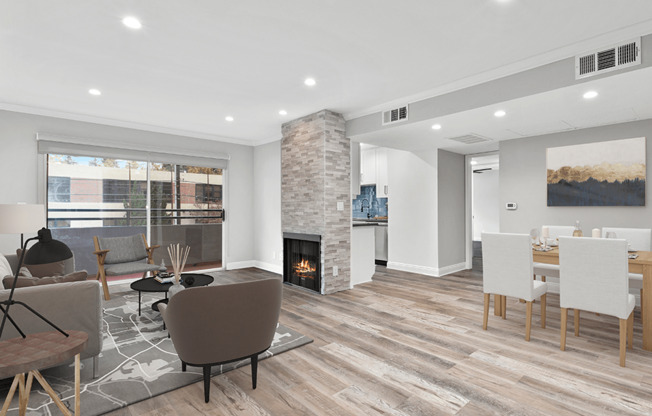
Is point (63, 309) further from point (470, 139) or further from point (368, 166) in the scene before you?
point (368, 166)

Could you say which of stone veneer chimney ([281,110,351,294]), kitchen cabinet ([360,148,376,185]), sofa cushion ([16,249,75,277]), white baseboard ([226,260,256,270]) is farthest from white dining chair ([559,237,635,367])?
white baseboard ([226,260,256,270])

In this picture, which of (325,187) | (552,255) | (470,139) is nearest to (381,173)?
(470,139)

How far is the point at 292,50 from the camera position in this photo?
300cm

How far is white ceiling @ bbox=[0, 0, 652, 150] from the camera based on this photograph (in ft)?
7.93

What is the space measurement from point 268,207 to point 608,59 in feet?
17.1

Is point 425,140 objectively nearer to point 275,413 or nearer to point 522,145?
point 522,145

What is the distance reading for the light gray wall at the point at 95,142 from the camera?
4.54 m

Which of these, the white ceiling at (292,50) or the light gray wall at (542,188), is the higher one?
the white ceiling at (292,50)

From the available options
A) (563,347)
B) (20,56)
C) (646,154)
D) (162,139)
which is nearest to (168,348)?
(20,56)

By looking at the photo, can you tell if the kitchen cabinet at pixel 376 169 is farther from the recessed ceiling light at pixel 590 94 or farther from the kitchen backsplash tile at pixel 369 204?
the recessed ceiling light at pixel 590 94

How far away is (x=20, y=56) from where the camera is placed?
10.3ft

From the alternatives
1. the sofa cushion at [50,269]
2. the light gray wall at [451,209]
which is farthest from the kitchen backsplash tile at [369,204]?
the sofa cushion at [50,269]

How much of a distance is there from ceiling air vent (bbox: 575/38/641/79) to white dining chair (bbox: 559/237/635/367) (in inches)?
54.8

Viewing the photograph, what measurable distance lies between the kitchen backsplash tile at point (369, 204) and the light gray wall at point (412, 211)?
36.1 inches
